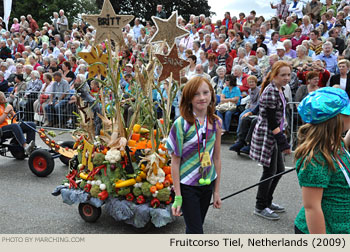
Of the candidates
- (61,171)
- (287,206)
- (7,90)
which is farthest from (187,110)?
(7,90)

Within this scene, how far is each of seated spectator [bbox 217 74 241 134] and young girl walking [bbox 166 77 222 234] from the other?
6.15 metres

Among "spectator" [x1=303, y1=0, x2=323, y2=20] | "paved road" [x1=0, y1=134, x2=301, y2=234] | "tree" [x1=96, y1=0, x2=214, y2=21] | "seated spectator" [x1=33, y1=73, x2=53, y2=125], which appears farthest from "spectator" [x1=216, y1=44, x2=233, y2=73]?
"tree" [x1=96, y1=0, x2=214, y2=21]

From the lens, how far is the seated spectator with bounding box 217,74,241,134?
897 cm

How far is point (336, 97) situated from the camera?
→ 1.95 m

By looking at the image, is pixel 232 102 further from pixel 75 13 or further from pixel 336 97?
pixel 75 13

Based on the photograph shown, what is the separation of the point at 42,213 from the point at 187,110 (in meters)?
2.79

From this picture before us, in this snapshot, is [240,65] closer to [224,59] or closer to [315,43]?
[224,59]

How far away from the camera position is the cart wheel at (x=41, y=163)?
20.5 feet

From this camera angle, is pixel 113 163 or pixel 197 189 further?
pixel 113 163

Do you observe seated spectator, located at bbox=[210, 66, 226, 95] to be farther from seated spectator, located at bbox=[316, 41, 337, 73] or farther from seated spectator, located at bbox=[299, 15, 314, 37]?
seated spectator, located at bbox=[299, 15, 314, 37]

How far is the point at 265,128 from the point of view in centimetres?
411

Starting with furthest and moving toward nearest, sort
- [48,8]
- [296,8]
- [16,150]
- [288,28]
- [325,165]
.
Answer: [48,8]
[296,8]
[288,28]
[16,150]
[325,165]

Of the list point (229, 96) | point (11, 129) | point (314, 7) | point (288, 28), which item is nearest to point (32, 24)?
point (288, 28)

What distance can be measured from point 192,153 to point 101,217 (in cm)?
213
